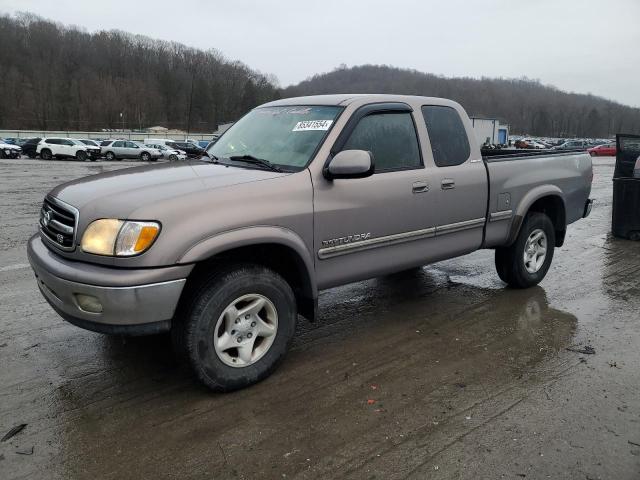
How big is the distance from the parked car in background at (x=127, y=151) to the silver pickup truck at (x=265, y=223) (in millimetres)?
37713

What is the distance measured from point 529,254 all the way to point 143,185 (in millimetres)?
4142

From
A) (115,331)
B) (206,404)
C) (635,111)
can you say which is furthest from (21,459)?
(635,111)

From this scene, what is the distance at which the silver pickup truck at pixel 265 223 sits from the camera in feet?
9.87

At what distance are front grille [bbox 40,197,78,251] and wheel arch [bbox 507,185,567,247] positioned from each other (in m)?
4.02

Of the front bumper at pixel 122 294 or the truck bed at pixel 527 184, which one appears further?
the truck bed at pixel 527 184

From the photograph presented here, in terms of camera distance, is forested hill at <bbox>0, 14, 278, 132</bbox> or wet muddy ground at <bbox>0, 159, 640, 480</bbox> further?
forested hill at <bbox>0, 14, 278, 132</bbox>

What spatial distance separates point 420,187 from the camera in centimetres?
432

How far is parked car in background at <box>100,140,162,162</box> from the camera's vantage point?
129 ft

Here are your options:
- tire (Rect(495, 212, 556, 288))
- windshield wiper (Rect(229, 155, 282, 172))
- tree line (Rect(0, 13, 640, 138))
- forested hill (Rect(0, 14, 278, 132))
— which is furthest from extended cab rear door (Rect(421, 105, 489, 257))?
forested hill (Rect(0, 14, 278, 132))

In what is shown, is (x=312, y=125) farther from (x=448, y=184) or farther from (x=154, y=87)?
(x=154, y=87)

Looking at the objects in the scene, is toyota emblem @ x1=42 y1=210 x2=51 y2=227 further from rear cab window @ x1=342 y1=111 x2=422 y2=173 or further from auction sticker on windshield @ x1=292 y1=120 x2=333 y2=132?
→ rear cab window @ x1=342 y1=111 x2=422 y2=173

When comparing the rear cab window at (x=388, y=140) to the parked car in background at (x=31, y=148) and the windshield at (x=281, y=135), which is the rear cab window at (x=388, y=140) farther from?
the parked car in background at (x=31, y=148)

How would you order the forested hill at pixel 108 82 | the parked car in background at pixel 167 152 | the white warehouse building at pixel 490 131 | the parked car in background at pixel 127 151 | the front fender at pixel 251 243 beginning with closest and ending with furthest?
the front fender at pixel 251 243
the parked car in background at pixel 127 151
the parked car in background at pixel 167 152
the white warehouse building at pixel 490 131
the forested hill at pixel 108 82

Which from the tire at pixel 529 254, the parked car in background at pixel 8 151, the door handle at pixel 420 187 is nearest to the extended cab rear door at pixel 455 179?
the door handle at pixel 420 187
